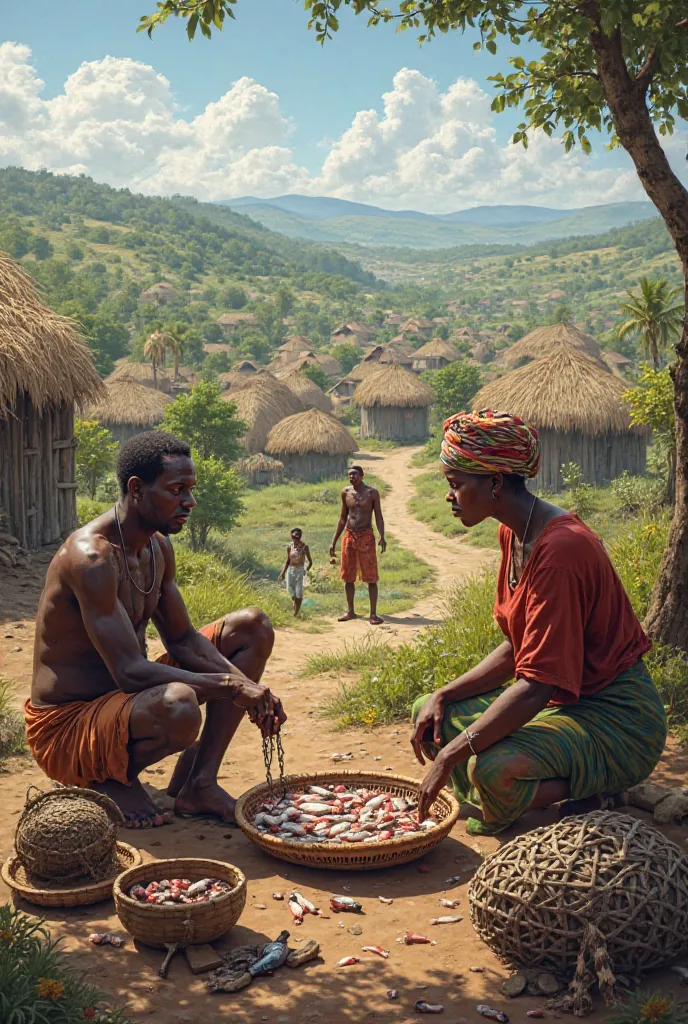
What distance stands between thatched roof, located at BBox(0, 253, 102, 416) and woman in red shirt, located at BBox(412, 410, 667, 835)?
7.96 meters

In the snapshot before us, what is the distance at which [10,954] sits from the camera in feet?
9.07

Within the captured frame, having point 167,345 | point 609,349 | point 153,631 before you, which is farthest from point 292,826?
point 609,349

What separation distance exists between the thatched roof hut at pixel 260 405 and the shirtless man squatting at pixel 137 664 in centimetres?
2605

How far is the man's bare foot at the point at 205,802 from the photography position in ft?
14.2

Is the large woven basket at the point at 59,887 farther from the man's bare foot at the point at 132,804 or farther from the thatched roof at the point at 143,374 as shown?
the thatched roof at the point at 143,374

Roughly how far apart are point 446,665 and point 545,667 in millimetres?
2554

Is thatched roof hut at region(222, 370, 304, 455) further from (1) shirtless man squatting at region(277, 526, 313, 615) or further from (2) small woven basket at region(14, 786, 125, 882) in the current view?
(2) small woven basket at region(14, 786, 125, 882)

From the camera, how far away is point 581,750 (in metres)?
3.69

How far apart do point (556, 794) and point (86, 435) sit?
1918cm

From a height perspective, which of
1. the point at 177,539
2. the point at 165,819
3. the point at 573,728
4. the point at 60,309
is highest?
the point at 60,309

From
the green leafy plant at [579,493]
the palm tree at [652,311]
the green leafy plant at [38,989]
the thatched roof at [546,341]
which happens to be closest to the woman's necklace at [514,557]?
the green leafy plant at [38,989]

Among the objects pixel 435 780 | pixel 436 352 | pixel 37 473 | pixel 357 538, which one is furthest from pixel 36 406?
pixel 436 352

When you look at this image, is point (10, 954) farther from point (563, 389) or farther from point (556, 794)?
point (563, 389)

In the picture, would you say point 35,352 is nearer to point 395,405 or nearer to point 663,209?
point 663,209
